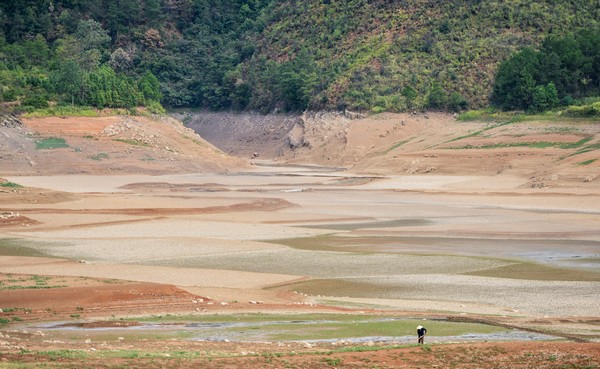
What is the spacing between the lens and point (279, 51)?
5256 inches

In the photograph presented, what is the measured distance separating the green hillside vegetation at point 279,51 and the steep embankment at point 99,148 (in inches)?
172

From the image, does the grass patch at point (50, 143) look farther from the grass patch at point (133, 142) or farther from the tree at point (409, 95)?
the tree at point (409, 95)

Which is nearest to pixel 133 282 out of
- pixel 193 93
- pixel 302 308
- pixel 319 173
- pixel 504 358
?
pixel 302 308

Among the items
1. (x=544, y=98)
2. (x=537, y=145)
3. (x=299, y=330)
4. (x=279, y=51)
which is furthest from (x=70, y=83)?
(x=299, y=330)

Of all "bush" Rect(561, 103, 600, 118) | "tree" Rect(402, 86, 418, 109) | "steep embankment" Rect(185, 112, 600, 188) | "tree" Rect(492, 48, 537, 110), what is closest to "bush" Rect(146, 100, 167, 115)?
"steep embankment" Rect(185, 112, 600, 188)

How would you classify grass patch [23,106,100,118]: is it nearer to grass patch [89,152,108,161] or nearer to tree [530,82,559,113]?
grass patch [89,152,108,161]

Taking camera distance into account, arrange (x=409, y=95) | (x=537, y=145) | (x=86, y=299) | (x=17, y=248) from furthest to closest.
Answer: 1. (x=409, y=95)
2. (x=537, y=145)
3. (x=17, y=248)
4. (x=86, y=299)

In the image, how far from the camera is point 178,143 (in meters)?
97.1

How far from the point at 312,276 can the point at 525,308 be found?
8407 millimetres

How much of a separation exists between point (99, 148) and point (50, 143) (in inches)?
152

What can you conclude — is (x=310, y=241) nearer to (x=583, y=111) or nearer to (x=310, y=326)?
(x=310, y=326)

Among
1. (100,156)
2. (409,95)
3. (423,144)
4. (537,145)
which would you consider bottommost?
(423,144)

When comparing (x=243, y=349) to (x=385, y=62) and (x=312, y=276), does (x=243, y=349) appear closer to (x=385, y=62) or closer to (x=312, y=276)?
(x=312, y=276)

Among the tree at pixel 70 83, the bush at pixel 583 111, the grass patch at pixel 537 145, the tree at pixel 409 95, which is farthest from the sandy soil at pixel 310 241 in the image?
the tree at pixel 409 95
